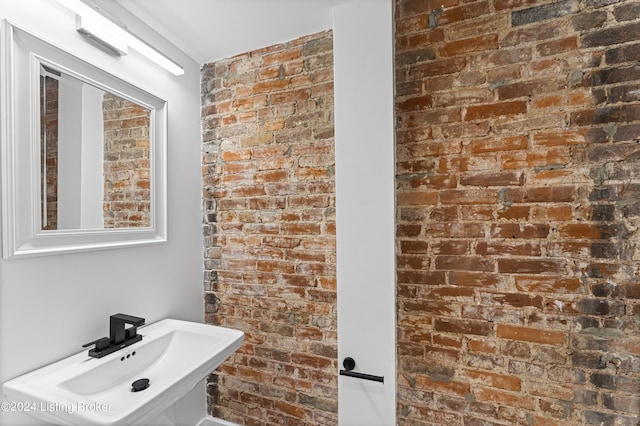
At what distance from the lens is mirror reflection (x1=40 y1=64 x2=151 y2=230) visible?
1.25 m

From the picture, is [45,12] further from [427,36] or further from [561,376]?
[561,376]

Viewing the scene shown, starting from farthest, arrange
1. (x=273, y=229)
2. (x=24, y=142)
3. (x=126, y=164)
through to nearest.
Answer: (x=273, y=229) < (x=126, y=164) < (x=24, y=142)

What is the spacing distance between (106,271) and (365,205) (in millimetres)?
1218

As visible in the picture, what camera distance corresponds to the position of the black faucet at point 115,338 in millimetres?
1307

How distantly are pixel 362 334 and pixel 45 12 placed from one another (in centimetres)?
185

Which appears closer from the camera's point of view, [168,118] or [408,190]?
[408,190]

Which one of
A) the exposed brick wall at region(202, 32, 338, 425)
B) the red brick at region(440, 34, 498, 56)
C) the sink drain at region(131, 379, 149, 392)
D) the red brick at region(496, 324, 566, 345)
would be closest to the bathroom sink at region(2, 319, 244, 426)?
the sink drain at region(131, 379, 149, 392)

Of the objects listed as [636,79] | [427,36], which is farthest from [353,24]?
[636,79]

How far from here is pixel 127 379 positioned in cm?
137

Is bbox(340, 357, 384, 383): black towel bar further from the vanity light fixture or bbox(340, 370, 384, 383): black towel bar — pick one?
the vanity light fixture

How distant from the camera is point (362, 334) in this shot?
1.42m

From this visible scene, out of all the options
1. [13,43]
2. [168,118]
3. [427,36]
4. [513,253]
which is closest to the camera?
[13,43]

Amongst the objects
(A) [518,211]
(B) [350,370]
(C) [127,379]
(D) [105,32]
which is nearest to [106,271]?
(C) [127,379]

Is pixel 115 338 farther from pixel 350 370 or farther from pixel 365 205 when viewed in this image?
pixel 365 205
